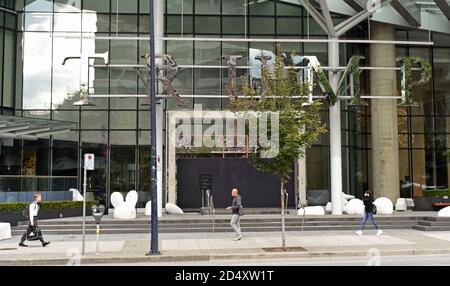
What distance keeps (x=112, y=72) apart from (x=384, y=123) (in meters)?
16.6

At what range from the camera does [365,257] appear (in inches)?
580

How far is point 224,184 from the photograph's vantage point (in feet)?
94.5

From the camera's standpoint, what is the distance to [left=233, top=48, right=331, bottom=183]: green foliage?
16.4 meters

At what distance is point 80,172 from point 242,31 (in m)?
12.9

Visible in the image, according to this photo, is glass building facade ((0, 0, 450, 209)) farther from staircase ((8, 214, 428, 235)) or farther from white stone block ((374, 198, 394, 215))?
staircase ((8, 214, 428, 235))

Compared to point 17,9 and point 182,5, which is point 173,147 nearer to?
point 182,5

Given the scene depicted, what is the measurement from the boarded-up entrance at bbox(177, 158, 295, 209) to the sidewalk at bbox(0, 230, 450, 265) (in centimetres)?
812

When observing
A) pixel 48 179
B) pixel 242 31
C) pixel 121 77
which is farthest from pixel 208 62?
pixel 48 179

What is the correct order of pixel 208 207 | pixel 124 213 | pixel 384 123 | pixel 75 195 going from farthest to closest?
1. pixel 384 123
2. pixel 75 195
3. pixel 208 207
4. pixel 124 213

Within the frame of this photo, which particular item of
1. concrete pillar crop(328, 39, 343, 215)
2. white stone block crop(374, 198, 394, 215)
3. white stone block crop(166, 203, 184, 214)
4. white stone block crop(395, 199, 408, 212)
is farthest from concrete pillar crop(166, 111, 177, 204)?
white stone block crop(395, 199, 408, 212)

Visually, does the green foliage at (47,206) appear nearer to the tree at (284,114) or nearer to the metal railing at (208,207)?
the metal railing at (208,207)

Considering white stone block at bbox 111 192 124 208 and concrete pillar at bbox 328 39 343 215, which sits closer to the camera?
concrete pillar at bbox 328 39 343 215

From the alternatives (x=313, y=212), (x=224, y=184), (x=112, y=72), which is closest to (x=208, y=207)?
(x=224, y=184)

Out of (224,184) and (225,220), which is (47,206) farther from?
(224,184)
